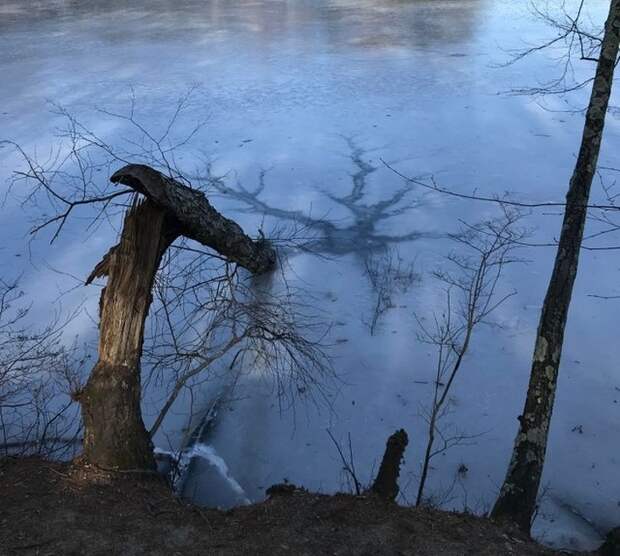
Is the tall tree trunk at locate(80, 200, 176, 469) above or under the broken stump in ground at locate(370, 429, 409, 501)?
above

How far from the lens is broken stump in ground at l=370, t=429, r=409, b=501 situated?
309 centimetres

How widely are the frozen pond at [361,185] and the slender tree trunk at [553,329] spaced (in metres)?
0.66

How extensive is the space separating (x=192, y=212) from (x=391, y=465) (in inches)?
66.0

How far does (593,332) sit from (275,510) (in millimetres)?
3134

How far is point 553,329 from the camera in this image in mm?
3270

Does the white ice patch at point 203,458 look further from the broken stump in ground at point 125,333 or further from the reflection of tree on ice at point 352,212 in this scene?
the reflection of tree on ice at point 352,212

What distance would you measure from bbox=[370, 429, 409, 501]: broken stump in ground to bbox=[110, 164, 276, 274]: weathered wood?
1558mm

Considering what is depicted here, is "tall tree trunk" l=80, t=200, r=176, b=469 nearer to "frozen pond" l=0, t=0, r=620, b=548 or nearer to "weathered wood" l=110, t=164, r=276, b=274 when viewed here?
"weathered wood" l=110, t=164, r=276, b=274

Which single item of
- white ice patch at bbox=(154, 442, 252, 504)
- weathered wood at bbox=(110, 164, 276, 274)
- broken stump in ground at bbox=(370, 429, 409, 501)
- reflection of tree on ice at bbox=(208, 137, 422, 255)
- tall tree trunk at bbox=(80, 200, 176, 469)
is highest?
reflection of tree on ice at bbox=(208, 137, 422, 255)

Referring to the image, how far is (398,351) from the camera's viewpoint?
496cm

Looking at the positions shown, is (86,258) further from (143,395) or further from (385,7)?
(385,7)

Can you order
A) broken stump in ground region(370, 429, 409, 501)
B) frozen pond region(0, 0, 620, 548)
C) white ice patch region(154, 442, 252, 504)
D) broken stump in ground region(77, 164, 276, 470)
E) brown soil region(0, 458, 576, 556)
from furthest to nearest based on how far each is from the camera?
frozen pond region(0, 0, 620, 548), white ice patch region(154, 442, 252, 504), broken stump in ground region(77, 164, 276, 470), broken stump in ground region(370, 429, 409, 501), brown soil region(0, 458, 576, 556)

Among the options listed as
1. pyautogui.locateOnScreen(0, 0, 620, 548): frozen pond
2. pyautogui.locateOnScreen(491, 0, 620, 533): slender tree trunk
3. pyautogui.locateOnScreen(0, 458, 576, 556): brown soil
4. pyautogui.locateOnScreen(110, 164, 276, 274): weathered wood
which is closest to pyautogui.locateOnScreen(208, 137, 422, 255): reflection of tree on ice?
pyautogui.locateOnScreen(0, 0, 620, 548): frozen pond

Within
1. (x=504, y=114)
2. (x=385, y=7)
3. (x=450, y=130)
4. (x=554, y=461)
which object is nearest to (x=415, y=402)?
(x=554, y=461)
